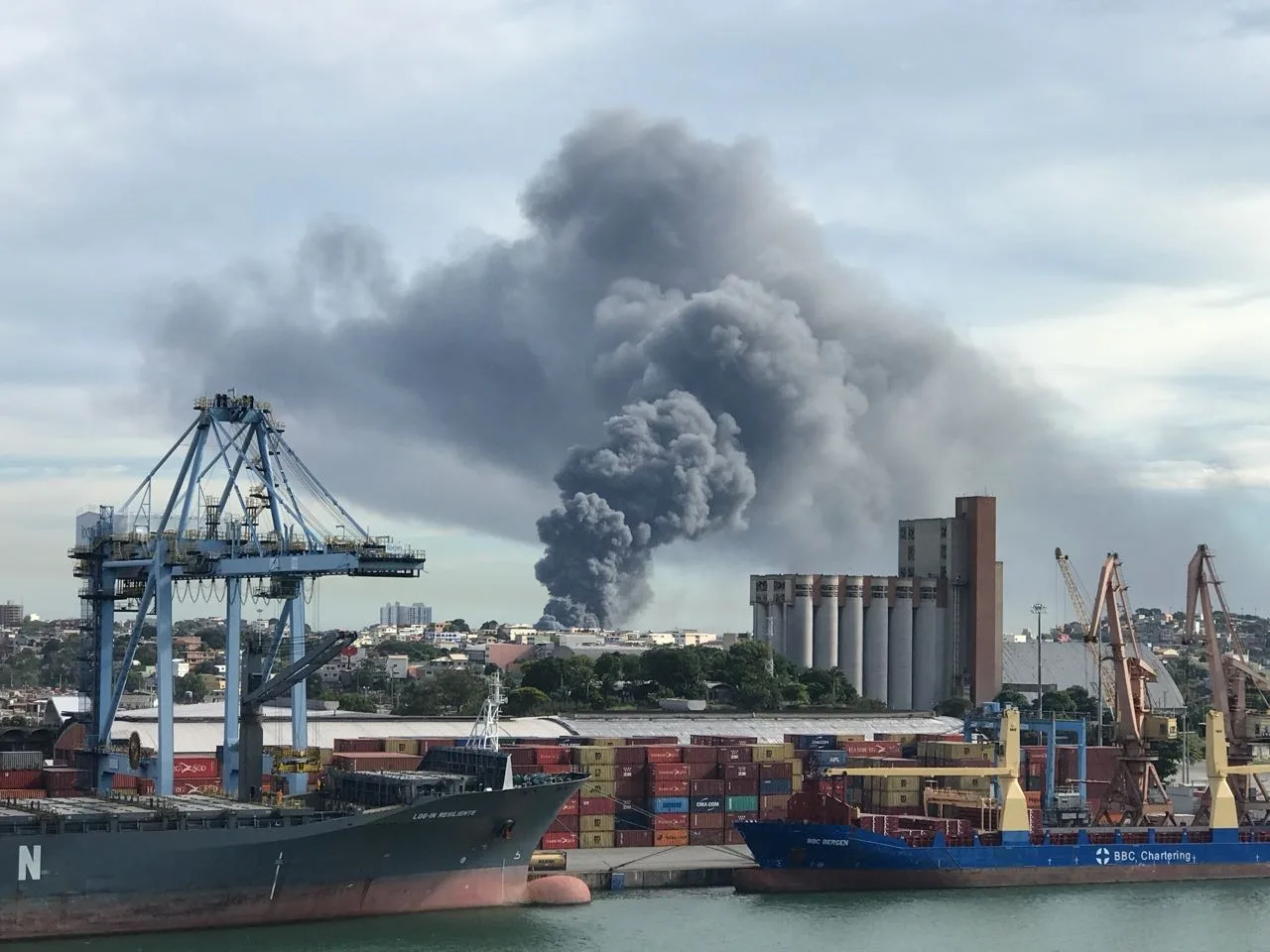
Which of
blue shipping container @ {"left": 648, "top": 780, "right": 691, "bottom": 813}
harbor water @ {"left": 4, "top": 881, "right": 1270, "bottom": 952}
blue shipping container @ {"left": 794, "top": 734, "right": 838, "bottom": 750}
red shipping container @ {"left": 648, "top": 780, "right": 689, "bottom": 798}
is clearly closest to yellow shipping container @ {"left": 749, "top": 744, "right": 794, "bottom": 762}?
red shipping container @ {"left": 648, "top": 780, "right": 689, "bottom": 798}

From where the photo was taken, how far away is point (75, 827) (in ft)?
153

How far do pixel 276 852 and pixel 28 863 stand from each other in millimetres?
6568

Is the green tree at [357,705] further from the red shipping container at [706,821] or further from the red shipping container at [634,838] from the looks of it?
the red shipping container at [634,838]

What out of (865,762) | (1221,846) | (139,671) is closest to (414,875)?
(865,762)

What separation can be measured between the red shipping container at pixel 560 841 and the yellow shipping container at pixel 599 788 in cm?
150

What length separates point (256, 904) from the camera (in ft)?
160

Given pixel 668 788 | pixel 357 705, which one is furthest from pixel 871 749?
pixel 357 705

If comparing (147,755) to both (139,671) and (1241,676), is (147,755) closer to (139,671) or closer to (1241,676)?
(1241,676)

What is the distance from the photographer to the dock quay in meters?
55.3

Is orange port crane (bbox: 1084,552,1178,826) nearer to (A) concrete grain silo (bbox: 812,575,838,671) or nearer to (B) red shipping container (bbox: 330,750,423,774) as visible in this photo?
(B) red shipping container (bbox: 330,750,423,774)

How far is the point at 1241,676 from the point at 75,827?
46.7m

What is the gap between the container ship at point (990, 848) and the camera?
58062 mm

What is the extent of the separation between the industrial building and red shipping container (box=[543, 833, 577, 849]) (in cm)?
7780

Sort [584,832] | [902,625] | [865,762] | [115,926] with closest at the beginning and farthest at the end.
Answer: [115,926], [584,832], [865,762], [902,625]
